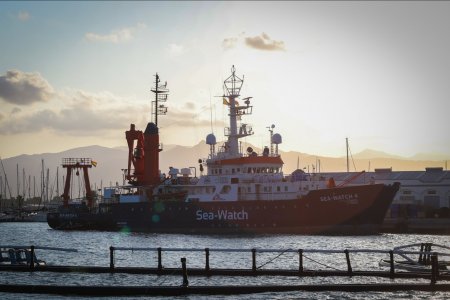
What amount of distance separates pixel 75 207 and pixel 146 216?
53.9ft

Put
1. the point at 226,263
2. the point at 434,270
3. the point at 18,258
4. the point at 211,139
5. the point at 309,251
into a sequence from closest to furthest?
the point at 434,270 → the point at 309,251 → the point at 18,258 → the point at 226,263 → the point at 211,139

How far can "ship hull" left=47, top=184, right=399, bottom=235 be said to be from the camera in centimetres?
6450

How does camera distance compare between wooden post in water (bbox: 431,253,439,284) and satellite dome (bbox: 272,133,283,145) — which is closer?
wooden post in water (bbox: 431,253,439,284)

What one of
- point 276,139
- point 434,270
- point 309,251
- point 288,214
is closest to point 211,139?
point 276,139

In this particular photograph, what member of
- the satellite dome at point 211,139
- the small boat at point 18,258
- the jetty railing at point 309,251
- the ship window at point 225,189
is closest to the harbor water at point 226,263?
the jetty railing at point 309,251

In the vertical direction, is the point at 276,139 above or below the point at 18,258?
above

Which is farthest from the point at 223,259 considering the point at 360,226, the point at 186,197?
the point at 186,197

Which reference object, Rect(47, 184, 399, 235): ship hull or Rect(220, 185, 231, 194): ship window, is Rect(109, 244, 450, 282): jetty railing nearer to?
Rect(47, 184, 399, 235): ship hull

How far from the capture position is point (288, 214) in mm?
65812

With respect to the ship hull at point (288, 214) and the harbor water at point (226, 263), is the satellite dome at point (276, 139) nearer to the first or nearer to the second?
the ship hull at point (288, 214)

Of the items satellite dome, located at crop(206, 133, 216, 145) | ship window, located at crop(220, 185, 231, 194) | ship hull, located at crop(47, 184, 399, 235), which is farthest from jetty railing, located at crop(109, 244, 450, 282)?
satellite dome, located at crop(206, 133, 216, 145)

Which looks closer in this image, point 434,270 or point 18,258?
point 434,270

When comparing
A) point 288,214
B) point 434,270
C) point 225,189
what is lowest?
point 434,270

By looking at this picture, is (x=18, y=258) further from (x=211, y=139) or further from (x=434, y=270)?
(x=211, y=139)
